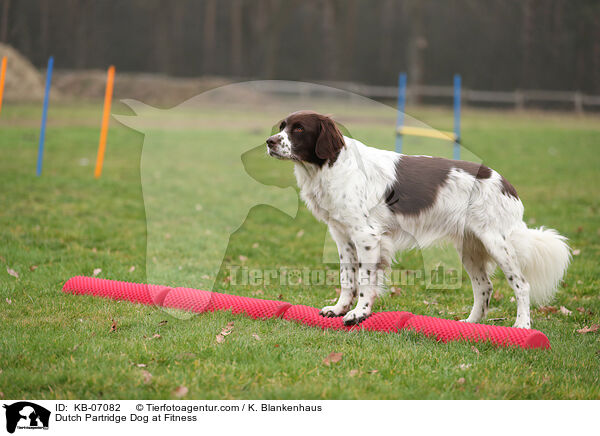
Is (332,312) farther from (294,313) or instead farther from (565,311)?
(565,311)

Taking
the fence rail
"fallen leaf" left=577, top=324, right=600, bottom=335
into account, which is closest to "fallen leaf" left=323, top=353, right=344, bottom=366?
"fallen leaf" left=577, top=324, right=600, bottom=335

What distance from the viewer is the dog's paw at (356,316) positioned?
4.86 metres

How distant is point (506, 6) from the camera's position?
35562mm

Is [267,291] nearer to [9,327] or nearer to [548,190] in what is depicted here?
[9,327]

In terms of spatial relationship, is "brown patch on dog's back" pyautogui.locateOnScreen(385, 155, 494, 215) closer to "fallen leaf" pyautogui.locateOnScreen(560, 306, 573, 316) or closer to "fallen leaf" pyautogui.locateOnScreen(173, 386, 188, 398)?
"fallen leaf" pyautogui.locateOnScreen(560, 306, 573, 316)

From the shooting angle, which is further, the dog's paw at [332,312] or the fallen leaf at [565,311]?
the fallen leaf at [565,311]

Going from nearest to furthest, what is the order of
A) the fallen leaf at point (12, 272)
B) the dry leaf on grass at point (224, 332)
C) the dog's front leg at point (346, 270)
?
the dry leaf on grass at point (224, 332) < the dog's front leg at point (346, 270) < the fallen leaf at point (12, 272)

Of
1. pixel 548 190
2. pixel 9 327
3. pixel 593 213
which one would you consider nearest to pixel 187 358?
pixel 9 327

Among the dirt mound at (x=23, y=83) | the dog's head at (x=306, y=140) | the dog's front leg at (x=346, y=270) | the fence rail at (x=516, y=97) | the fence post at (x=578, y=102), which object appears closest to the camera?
the dog's head at (x=306, y=140)

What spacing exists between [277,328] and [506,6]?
35906mm
